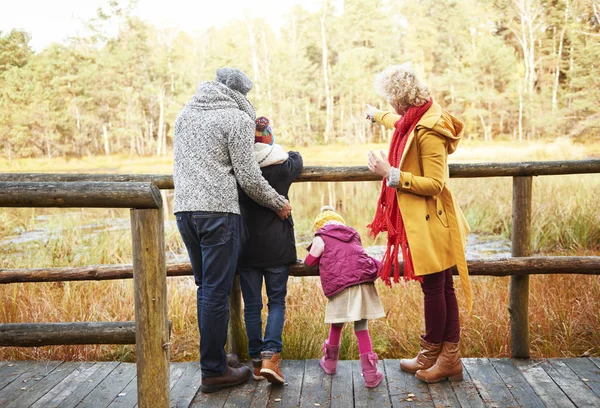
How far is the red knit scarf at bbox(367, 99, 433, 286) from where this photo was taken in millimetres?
3098

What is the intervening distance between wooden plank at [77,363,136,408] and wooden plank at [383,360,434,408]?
1457 mm

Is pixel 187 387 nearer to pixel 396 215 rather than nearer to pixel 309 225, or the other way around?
pixel 396 215

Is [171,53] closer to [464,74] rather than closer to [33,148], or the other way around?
[33,148]

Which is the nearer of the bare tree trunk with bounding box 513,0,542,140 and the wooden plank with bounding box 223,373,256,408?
the wooden plank with bounding box 223,373,256,408

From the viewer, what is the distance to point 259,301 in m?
3.38

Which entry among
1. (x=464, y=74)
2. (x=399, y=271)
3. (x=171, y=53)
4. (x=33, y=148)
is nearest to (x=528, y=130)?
(x=464, y=74)

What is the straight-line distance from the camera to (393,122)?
3379 millimetres

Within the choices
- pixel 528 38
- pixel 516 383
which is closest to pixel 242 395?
pixel 516 383

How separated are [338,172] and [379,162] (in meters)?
0.49

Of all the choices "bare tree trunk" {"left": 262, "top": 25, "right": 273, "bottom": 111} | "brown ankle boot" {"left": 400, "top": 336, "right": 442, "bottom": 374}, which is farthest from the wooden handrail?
"bare tree trunk" {"left": 262, "top": 25, "right": 273, "bottom": 111}

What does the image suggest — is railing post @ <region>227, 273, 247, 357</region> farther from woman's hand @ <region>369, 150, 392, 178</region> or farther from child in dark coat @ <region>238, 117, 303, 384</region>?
woman's hand @ <region>369, 150, 392, 178</region>

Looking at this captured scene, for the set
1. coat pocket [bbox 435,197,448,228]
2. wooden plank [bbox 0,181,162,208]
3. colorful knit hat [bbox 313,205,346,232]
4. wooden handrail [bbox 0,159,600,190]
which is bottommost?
colorful knit hat [bbox 313,205,346,232]

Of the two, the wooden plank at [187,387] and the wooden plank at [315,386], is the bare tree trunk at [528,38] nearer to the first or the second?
the wooden plank at [315,386]

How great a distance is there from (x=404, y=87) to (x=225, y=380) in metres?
1.78
